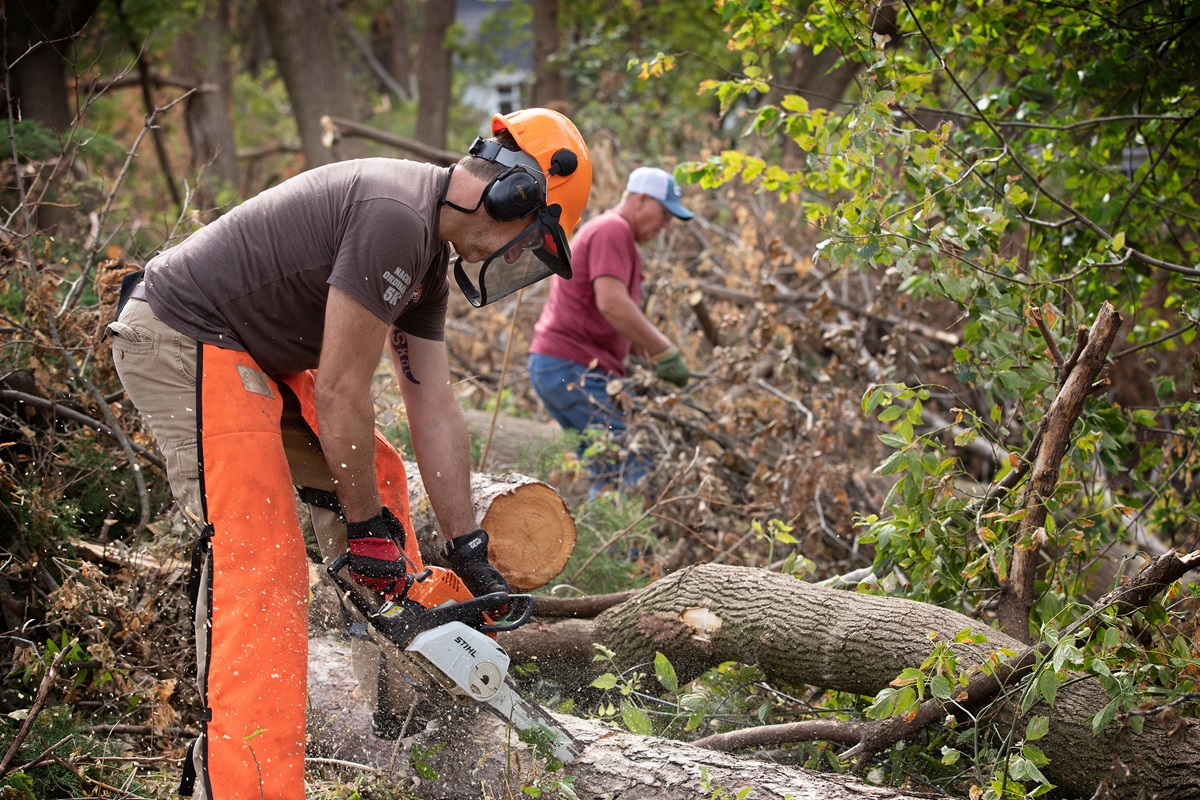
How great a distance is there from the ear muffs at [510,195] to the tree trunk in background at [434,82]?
40.0 ft

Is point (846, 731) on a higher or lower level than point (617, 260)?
lower

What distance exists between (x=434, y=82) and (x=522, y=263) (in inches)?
490

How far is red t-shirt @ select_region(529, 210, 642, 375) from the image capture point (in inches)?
Answer: 190

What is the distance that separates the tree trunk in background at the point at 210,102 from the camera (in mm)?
12031

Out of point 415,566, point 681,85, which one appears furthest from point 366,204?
point 681,85

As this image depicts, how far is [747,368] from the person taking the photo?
5.38 metres

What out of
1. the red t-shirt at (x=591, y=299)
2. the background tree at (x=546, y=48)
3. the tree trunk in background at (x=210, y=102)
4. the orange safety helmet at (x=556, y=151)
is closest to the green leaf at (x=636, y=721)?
the orange safety helmet at (x=556, y=151)

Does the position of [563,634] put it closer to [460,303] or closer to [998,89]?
[998,89]

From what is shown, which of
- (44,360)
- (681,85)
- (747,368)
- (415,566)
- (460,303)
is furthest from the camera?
(681,85)

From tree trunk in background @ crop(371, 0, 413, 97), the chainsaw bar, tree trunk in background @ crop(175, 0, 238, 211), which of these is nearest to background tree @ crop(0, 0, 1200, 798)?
the chainsaw bar

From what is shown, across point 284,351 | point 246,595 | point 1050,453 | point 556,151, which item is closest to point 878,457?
point 1050,453

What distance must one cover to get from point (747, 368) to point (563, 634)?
2496mm

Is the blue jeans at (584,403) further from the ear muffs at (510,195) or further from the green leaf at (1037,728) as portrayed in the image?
the green leaf at (1037,728)

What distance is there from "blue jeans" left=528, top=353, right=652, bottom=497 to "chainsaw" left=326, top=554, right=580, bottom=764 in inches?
90.9
